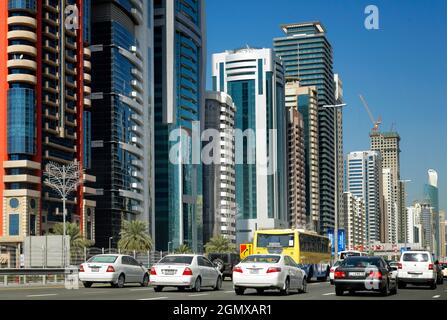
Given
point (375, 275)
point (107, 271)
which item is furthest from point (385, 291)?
point (107, 271)

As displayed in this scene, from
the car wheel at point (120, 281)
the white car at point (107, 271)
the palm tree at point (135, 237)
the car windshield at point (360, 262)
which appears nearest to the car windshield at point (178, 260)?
the white car at point (107, 271)

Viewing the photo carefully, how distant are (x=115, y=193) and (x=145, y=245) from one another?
85.8 feet

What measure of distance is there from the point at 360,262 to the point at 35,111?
98546 millimetres

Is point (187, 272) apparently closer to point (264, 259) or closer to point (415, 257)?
point (264, 259)

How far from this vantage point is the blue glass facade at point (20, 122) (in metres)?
119

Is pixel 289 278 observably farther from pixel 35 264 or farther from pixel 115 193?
pixel 115 193

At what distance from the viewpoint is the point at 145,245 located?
414ft

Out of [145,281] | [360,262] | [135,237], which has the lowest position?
[135,237]

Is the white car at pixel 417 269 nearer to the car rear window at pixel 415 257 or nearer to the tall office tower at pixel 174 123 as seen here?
the car rear window at pixel 415 257

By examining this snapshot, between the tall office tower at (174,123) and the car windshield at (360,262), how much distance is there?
146174 mm

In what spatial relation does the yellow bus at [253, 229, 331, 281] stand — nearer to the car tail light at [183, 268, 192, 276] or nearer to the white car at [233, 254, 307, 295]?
the car tail light at [183, 268, 192, 276]

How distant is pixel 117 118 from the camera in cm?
15212

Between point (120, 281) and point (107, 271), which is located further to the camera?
point (120, 281)

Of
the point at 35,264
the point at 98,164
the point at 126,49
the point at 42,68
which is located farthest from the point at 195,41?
the point at 35,264
